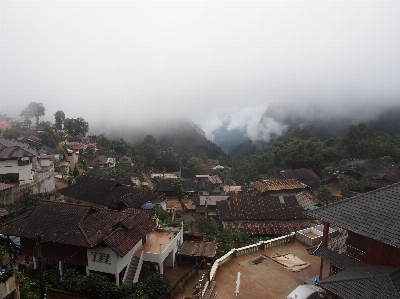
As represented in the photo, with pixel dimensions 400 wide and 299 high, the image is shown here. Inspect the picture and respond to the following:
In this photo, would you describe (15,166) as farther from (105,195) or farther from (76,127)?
(76,127)

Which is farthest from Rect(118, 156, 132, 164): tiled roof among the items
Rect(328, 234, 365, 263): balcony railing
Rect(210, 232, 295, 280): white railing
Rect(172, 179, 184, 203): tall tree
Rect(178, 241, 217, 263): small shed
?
Rect(328, 234, 365, 263): balcony railing

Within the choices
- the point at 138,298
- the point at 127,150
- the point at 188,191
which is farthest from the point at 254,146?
the point at 138,298

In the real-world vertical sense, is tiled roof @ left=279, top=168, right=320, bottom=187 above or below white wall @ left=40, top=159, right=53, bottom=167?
below

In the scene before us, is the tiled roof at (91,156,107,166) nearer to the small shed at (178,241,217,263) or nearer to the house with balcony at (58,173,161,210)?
the house with balcony at (58,173,161,210)

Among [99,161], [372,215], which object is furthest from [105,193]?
[99,161]

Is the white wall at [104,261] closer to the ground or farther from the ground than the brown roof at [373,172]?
farther from the ground

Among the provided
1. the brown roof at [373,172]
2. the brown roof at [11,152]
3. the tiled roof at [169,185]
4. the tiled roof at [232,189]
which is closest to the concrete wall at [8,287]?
the brown roof at [11,152]

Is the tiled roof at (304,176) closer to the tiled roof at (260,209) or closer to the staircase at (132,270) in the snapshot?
the tiled roof at (260,209)
